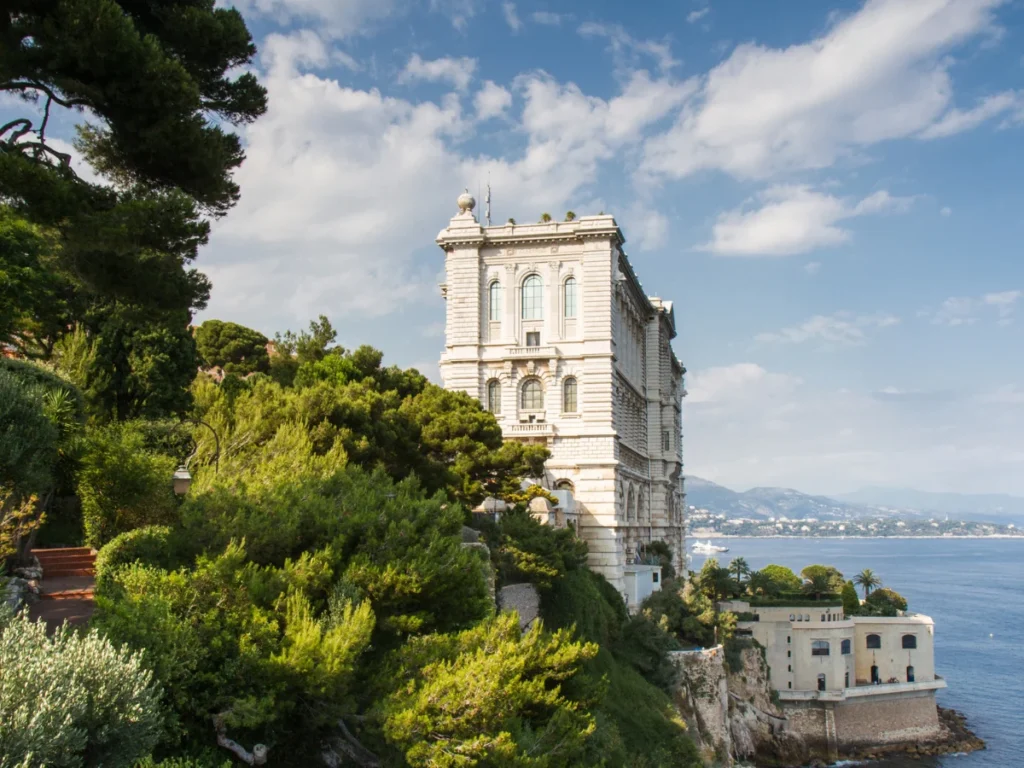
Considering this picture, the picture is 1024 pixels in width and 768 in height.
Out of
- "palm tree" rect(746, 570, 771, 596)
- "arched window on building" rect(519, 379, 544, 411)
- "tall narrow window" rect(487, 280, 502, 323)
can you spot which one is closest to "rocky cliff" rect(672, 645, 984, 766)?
"palm tree" rect(746, 570, 771, 596)

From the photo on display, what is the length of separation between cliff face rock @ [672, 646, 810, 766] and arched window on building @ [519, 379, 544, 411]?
13.5m

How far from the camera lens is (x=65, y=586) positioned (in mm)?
17266

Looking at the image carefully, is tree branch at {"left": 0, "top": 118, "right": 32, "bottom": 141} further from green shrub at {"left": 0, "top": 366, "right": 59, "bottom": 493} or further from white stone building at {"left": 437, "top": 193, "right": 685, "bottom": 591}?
white stone building at {"left": 437, "top": 193, "right": 685, "bottom": 591}

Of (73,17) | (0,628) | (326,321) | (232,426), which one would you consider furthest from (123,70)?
(326,321)

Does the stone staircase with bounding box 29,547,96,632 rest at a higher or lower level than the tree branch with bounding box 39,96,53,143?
lower

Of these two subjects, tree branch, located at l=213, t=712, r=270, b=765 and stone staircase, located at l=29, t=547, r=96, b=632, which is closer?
tree branch, located at l=213, t=712, r=270, b=765

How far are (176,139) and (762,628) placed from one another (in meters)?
49.4

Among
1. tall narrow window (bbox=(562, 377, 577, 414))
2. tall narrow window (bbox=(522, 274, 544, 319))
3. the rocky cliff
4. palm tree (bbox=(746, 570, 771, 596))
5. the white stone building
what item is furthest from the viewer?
palm tree (bbox=(746, 570, 771, 596))

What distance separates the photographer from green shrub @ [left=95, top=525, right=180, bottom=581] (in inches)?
599

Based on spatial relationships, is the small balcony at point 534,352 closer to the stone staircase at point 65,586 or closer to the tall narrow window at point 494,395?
the tall narrow window at point 494,395

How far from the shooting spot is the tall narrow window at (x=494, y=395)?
4597 centimetres

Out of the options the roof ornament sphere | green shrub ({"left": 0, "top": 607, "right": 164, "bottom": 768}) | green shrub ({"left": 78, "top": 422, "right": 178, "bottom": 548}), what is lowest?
green shrub ({"left": 0, "top": 607, "right": 164, "bottom": 768})

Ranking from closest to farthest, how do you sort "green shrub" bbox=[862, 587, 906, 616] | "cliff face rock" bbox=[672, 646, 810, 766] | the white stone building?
"cliff face rock" bbox=[672, 646, 810, 766] < the white stone building < "green shrub" bbox=[862, 587, 906, 616]

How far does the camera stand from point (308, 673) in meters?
13.5
